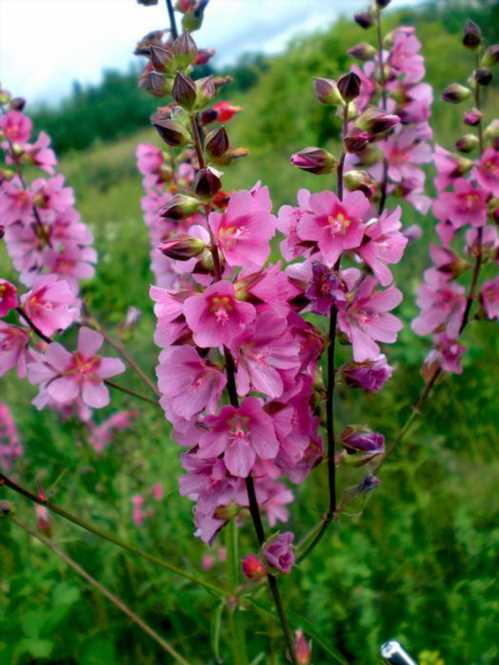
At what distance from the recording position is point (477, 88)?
1991 mm

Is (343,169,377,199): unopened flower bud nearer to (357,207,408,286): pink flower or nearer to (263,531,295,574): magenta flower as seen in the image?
(357,207,408,286): pink flower

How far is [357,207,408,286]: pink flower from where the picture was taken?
4.04ft

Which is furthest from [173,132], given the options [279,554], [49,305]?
[279,554]

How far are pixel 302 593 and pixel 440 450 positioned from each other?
0.93m

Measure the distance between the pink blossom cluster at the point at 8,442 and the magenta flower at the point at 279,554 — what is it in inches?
101

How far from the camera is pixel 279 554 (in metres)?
1.38

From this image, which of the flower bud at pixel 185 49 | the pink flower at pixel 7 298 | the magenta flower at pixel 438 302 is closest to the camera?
the flower bud at pixel 185 49

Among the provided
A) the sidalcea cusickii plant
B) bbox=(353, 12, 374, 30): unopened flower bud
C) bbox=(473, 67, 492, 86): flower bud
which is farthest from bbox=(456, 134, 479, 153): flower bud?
bbox=(353, 12, 374, 30): unopened flower bud

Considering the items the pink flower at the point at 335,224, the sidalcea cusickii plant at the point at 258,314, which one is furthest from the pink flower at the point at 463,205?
the pink flower at the point at 335,224

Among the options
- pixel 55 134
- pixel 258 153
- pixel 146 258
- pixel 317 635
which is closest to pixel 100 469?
pixel 317 635

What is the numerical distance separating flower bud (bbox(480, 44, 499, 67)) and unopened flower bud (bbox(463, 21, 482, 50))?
1.3 inches

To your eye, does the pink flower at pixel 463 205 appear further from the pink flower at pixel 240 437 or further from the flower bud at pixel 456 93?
the pink flower at pixel 240 437

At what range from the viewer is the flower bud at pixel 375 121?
129 cm

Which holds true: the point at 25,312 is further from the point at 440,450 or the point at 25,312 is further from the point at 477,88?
the point at 440,450
